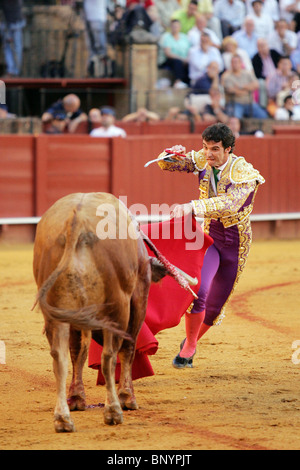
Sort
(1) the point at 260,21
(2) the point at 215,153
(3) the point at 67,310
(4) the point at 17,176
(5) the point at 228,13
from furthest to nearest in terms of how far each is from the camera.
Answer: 1. (5) the point at 228,13
2. (1) the point at 260,21
3. (4) the point at 17,176
4. (2) the point at 215,153
5. (3) the point at 67,310

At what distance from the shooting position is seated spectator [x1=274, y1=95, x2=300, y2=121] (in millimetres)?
11172

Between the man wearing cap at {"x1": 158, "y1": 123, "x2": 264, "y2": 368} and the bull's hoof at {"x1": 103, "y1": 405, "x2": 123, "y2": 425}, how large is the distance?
1045 mm

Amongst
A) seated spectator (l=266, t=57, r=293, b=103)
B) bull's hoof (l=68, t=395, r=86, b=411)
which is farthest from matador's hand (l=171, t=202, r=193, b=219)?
seated spectator (l=266, t=57, r=293, b=103)

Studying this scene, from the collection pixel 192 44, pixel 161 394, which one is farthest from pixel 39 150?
pixel 161 394

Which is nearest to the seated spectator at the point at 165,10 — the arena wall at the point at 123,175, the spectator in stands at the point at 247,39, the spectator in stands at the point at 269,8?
the spectator in stands at the point at 247,39

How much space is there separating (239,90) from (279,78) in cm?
71

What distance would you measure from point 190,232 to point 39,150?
A: 5.24 m

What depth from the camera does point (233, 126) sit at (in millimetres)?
10180

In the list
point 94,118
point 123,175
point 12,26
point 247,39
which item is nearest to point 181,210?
point 123,175

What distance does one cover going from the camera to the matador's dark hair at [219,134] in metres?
4.07

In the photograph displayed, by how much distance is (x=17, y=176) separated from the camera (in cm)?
927

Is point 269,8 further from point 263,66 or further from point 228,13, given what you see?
point 263,66

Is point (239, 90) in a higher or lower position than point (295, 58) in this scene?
lower
